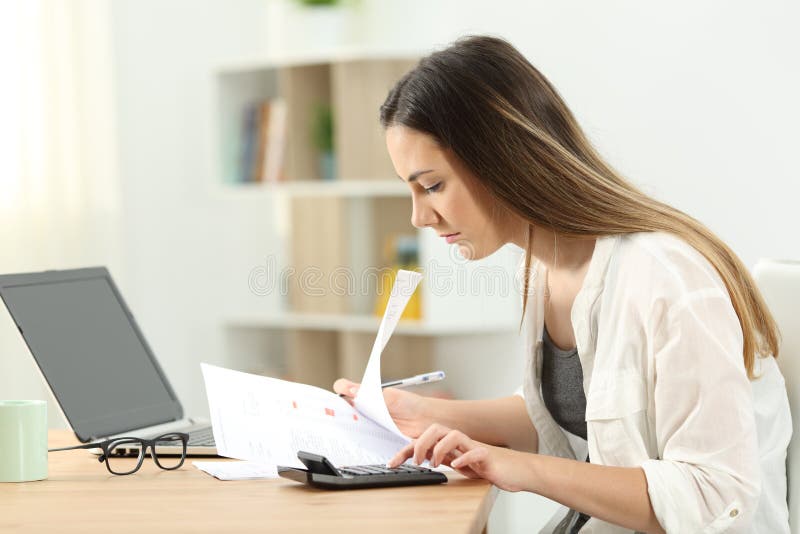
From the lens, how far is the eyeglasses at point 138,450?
1.27 meters

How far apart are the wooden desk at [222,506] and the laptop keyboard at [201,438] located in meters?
0.13

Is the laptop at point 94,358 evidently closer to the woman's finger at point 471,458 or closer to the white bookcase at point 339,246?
the woman's finger at point 471,458

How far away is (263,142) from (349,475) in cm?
226

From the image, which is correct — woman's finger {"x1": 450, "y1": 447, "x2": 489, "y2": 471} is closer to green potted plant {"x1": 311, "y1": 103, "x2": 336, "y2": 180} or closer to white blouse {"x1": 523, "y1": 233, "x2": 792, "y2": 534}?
white blouse {"x1": 523, "y1": 233, "x2": 792, "y2": 534}

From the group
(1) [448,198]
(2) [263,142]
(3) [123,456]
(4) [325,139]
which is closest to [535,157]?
(1) [448,198]

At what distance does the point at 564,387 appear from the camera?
4.67 feet

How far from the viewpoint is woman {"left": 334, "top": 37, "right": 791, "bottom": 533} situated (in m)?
1.10

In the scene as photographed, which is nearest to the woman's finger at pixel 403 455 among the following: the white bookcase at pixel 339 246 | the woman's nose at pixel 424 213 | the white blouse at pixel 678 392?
the white blouse at pixel 678 392

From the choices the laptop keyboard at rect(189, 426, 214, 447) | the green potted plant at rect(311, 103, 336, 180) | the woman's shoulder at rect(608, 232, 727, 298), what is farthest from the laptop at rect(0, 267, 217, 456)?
the green potted plant at rect(311, 103, 336, 180)

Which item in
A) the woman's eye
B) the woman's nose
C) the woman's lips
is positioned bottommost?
the woman's lips

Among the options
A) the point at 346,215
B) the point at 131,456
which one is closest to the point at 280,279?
the point at 346,215

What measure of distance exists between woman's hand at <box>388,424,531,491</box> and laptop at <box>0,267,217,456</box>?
378 mm

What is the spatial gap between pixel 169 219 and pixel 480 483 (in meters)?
2.47

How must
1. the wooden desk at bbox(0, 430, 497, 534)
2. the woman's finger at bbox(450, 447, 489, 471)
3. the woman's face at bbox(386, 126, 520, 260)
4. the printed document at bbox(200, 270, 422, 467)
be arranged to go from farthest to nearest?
the woman's face at bbox(386, 126, 520, 260) < the printed document at bbox(200, 270, 422, 467) < the woman's finger at bbox(450, 447, 489, 471) < the wooden desk at bbox(0, 430, 497, 534)
